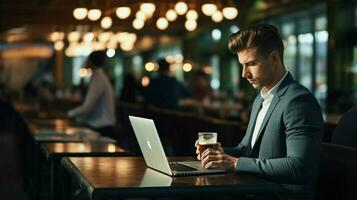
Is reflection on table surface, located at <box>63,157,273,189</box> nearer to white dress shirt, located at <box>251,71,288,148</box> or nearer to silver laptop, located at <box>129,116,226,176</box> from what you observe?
silver laptop, located at <box>129,116,226,176</box>

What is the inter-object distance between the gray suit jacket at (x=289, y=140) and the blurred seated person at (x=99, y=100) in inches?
198

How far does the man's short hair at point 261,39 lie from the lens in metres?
3.60

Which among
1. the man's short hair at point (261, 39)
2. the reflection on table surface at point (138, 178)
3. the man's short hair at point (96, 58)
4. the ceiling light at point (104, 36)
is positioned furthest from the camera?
the ceiling light at point (104, 36)

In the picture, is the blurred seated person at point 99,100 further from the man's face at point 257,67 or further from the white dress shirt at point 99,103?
the man's face at point 257,67

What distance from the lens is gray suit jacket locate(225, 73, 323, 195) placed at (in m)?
3.39

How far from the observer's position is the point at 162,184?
10.5 feet

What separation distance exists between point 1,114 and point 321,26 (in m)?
7.18

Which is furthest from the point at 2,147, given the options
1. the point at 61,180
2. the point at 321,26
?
the point at 61,180

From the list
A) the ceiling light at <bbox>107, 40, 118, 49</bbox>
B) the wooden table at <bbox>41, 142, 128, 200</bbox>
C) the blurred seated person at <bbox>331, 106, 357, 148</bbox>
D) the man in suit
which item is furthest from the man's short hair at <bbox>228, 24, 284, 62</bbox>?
the ceiling light at <bbox>107, 40, 118, 49</bbox>

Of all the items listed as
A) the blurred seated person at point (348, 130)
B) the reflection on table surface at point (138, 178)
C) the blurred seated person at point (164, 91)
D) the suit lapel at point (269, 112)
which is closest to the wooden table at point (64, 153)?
the reflection on table surface at point (138, 178)

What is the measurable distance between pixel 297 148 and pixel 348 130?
32.9 inches

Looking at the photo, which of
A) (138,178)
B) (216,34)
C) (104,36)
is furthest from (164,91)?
(216,34)

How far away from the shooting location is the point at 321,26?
58.3 ft

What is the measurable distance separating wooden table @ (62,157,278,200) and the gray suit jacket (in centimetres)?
7
